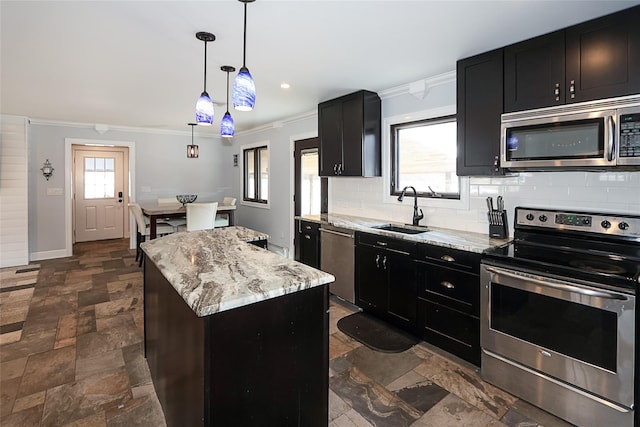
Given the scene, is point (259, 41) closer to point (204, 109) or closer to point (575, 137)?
point (204, 109)

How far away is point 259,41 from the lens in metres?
2.50

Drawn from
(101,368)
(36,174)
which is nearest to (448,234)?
(101,368)

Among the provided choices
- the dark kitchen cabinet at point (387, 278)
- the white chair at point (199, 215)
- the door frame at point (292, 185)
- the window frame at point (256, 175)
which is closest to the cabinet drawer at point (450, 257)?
the dark kitchen cabinet at point (387, 278)

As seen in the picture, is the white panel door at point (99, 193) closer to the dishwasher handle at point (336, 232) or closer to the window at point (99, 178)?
the window at point (99, 178)

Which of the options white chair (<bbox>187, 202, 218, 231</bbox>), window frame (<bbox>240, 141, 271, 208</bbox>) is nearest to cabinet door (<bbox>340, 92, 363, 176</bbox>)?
white chair (<bbox>187, 202, 218, 231</bbox>)

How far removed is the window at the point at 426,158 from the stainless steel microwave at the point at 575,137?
85 centimetres

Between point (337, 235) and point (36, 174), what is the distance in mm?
5405

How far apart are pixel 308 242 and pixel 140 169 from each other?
14.3 feet

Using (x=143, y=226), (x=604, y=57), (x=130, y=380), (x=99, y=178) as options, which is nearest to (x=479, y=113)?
(x=604, y=57)

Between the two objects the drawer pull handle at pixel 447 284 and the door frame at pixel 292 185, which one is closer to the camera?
the drawer pull handle at pixel 447 284

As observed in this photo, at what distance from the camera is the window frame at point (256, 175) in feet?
20.7

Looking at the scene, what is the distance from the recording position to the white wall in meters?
5.75

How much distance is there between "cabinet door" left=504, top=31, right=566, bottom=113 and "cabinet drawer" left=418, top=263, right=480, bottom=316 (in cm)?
127

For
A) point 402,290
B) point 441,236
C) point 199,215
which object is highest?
point 199,215
